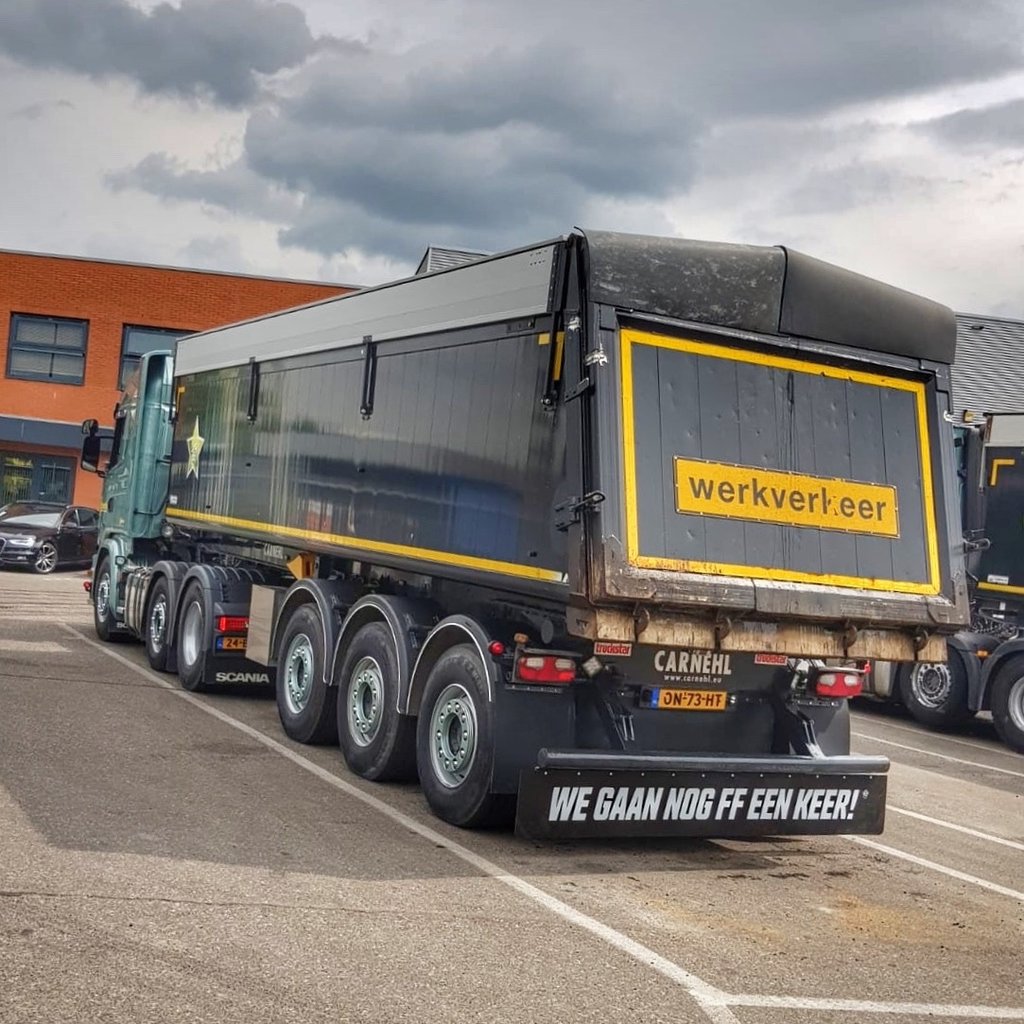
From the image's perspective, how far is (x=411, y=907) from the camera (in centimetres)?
596

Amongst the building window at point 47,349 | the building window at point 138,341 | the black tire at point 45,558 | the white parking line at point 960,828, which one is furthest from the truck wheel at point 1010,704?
the building window at point 47,349

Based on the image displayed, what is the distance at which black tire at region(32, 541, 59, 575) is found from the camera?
28.3 meters

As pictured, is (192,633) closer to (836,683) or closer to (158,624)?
(158,624)

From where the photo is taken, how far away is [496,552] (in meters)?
7.64

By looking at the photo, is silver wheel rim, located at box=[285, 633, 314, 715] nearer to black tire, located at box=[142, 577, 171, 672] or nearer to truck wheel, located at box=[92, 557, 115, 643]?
black tire, located at box=[142, 577, 171, 672]

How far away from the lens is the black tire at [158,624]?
43.9 feet

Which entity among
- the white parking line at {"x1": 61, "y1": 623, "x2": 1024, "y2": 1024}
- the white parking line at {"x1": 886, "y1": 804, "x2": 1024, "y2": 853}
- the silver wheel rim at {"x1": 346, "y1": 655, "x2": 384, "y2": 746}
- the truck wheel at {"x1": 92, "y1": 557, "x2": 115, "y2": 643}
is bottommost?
the white parking line at {"x1": 61, "y1": 623, "x2": 1024, "y2": 1024}

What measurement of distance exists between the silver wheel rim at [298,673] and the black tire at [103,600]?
6.02 metres

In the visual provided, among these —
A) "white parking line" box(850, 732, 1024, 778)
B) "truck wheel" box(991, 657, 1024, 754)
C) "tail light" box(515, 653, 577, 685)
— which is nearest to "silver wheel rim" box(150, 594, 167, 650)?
"white parking line" box(850, 732, 1024, 778)

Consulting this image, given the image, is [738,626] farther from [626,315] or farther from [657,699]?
[626,315]

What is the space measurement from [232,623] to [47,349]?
27844 mm

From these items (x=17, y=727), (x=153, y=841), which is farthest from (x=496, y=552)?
(x=17, y=727)

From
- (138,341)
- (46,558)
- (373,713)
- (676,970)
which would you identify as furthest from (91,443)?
(138,341)

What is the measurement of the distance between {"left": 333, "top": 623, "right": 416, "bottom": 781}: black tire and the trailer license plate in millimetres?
1651
